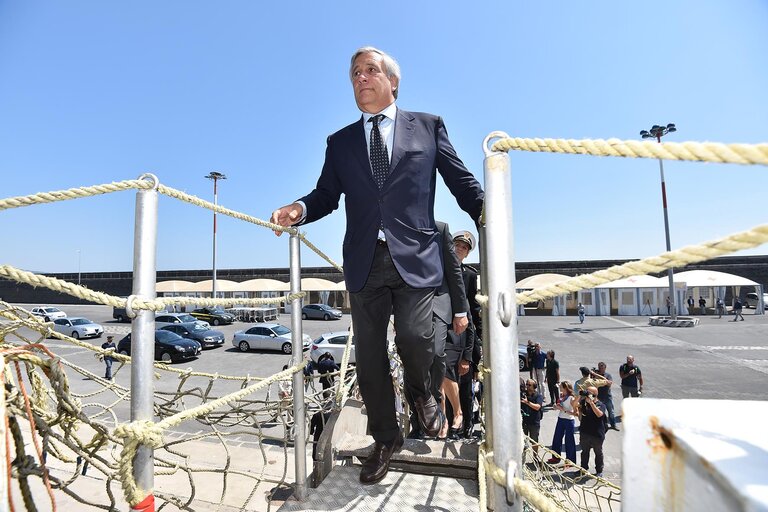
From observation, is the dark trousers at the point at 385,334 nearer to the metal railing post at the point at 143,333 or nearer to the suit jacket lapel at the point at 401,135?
the suit jacket lapel at the point at 401,135

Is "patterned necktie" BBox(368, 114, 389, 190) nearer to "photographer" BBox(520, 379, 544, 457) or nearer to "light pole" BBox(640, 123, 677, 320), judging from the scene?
"photographer" BBox(520, 379, 544, 457)

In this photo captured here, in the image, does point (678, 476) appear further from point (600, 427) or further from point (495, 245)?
point (600, 427)

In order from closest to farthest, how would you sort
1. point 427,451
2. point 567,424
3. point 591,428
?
point 427,451
point 591,428
point 567,424

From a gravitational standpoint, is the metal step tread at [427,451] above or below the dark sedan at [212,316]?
above

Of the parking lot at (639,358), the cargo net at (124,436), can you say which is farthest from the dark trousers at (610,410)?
the cargo net at (124,436)

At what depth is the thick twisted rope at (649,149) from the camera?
0.62 metres

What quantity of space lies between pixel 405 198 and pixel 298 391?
1132 millimetres

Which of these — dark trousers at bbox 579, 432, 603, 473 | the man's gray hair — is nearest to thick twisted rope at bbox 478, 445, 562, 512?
the man's gray hair

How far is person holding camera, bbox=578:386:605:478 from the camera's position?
6.28 metres

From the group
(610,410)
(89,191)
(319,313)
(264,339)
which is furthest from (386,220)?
(319,313)

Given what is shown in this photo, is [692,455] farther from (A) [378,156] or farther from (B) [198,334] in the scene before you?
(B) [198,334]

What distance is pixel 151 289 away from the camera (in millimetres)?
1159

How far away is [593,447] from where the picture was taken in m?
6.38

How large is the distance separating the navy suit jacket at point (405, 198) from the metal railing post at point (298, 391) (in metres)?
0.22
